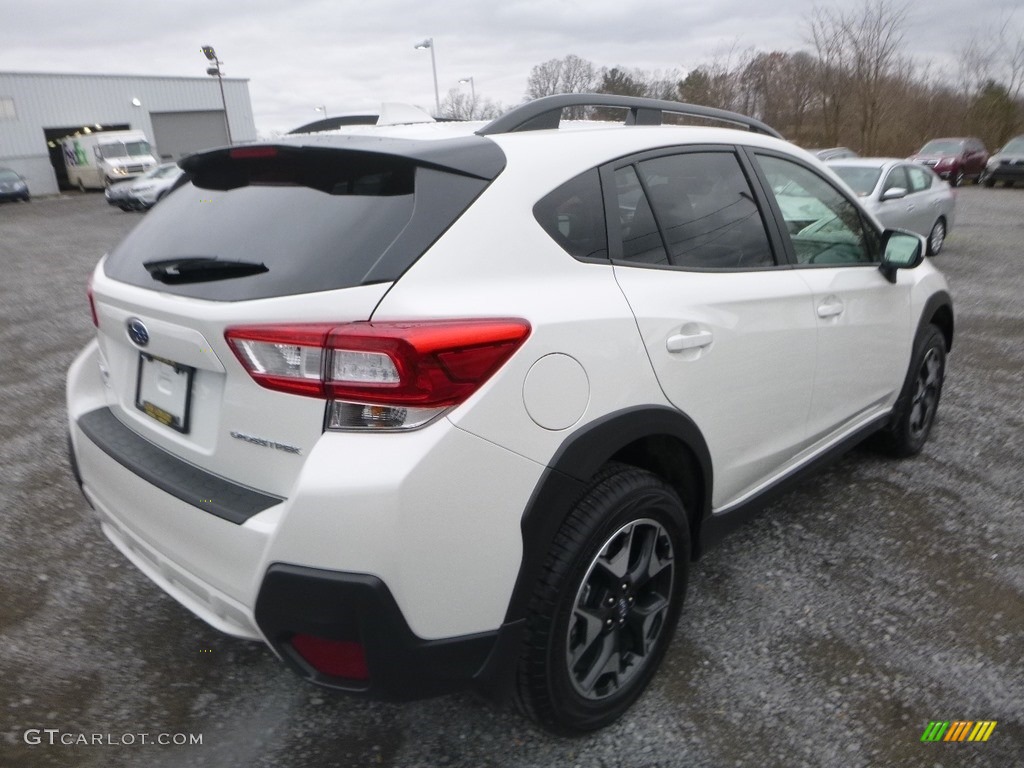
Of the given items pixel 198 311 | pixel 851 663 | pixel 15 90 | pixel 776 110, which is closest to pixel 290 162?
pixel 198 311

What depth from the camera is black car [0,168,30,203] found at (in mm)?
32031

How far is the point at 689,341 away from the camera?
7.72ft

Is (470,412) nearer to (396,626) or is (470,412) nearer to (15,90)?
(396,626)

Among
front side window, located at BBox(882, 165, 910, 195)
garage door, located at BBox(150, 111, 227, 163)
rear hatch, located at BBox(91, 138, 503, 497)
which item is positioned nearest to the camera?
rear hatch, located at BBox(91, 138, 503, 497)

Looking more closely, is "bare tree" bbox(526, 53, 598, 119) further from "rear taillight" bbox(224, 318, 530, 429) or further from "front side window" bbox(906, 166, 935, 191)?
"rear taillight" bbox(224, 318, 530, 429)

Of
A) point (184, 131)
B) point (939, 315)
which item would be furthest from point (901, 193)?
point (184, 131)

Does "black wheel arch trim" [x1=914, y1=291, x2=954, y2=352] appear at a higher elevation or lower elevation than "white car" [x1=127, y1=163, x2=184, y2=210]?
higher

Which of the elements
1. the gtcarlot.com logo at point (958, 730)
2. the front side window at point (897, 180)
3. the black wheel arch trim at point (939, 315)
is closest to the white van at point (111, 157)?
the front side window at point (897, 180)

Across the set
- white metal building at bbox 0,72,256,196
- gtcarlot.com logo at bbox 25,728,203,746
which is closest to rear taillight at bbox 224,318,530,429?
gtcarlot.com logo at bbox 25,728,203,746

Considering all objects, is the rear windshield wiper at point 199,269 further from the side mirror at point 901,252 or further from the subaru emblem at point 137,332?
the side mirror at point 901,252

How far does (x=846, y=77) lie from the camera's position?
2866 cm

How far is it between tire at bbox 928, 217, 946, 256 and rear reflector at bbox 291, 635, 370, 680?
39.8ft

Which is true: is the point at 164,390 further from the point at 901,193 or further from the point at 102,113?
the point at 102,113

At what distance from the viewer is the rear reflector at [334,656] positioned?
1.80m
